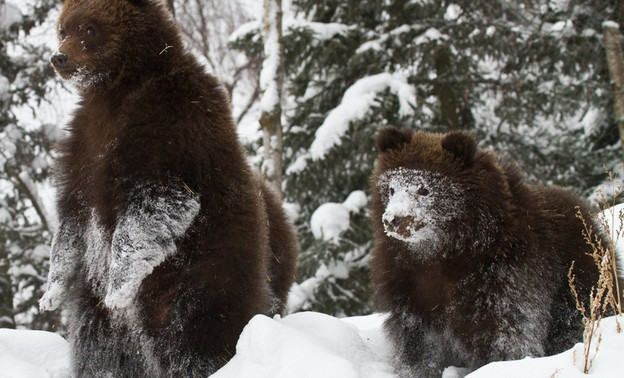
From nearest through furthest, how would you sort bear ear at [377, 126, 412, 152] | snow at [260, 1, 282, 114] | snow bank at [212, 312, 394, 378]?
snow bank at [212, 312, 394, 378]
bear ear at [377, 126, 412, 152]
snow at [260, 1, 282, 114]

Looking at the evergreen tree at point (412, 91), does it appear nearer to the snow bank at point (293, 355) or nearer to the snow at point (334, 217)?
the snow at point (334, 217)

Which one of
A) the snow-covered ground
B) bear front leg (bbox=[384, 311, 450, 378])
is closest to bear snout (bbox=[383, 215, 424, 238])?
bear front leg (bbox=[384, 311, 450, 378])

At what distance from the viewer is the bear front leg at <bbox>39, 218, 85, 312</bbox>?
4.34 metres

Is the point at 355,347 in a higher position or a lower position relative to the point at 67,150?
lower

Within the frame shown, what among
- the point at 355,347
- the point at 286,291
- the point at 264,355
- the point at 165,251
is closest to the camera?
the point at 264,355

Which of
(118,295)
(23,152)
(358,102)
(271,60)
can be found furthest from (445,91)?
(118,295)

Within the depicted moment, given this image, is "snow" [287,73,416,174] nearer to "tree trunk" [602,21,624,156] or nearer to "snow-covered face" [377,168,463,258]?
"tree trunk" [602,21,624,156]

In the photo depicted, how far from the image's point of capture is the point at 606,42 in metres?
12.3

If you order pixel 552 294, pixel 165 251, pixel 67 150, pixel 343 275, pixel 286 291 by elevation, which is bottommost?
pixel 343 275

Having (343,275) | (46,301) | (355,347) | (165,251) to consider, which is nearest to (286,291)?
(355,347)

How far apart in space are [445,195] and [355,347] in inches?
45.4

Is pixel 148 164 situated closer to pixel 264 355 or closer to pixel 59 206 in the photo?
pixel 59 206

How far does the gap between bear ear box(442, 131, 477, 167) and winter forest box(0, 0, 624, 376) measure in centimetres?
708

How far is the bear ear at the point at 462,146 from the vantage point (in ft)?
14.1
